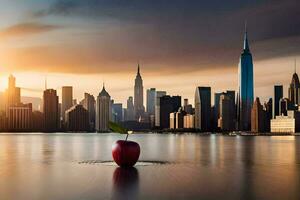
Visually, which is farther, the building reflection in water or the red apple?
the red apple

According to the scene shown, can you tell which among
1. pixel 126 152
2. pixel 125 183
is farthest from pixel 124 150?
pixel 125 183

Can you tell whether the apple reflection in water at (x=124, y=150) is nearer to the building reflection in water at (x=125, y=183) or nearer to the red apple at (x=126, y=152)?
the red apple at (x=126, y=152)

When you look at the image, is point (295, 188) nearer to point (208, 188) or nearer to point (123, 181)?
point (208, 188)

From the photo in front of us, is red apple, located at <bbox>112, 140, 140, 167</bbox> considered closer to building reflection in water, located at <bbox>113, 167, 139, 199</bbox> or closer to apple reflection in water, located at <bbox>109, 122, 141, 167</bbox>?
apple reflection in water, located at <bbox>109, 122, 141, 167</bbox>

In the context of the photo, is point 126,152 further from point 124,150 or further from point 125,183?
point 125,183

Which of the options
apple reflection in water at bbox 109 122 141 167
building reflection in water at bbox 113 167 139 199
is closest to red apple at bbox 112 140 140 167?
apple reflection in water at bbox 109 122 141 167
